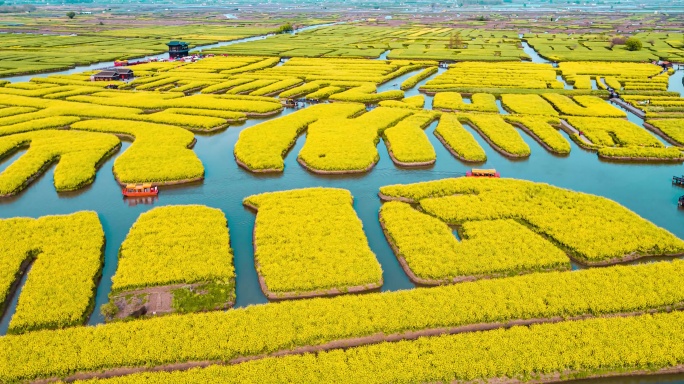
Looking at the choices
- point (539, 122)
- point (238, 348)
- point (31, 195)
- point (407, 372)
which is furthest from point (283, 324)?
point (539, 122)

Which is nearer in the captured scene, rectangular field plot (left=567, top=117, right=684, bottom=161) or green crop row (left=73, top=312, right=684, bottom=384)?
green crop row (left=73, top=312, right=684, bottom=384)

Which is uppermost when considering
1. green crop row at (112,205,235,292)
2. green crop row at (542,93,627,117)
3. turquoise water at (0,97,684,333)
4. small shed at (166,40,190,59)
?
small shed at (166,40,190,59)

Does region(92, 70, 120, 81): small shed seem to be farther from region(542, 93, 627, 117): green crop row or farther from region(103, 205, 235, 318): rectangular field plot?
region(542, 93, 627, 117): green crop row

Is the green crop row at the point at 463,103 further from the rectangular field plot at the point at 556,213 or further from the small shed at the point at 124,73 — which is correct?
the small shed at the point at 124,73

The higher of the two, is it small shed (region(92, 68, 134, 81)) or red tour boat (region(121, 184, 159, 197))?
small shed (region(92, 68, 134, 81))

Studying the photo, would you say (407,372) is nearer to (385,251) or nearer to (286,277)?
(286,277)

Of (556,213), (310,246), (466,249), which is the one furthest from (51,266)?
(556,213)

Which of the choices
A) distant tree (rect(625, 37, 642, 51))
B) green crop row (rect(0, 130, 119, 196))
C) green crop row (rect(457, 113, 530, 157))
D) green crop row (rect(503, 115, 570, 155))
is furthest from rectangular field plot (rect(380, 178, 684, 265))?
distant tree (rect(625, 37, 642, 51))
